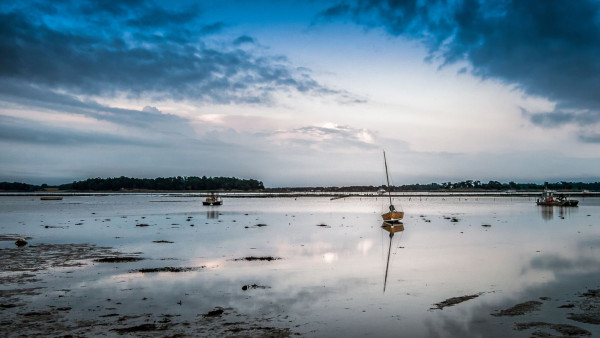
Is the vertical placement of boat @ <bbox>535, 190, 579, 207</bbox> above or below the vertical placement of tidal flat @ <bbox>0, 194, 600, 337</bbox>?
above

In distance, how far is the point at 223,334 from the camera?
39.1 feet

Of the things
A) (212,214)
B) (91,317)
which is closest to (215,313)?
(91,317)

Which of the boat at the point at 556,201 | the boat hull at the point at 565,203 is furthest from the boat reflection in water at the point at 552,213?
the boat hull at the point at 565,203

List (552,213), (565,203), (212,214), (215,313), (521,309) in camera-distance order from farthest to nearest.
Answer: (565,203) < (552,213) < (212,214) < (521,309) < (215,313)

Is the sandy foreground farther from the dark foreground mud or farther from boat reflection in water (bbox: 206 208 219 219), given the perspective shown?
boat reflection in water (bbox: 206 208 219 219)

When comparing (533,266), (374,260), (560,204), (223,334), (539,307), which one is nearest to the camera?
(223,334)

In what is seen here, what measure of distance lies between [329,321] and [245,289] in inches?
206

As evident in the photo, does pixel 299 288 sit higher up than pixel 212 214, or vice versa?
pixel 299 288

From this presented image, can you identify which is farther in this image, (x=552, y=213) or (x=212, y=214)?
(x=552, y=213)

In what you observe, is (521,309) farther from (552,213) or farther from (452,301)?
(552,213)

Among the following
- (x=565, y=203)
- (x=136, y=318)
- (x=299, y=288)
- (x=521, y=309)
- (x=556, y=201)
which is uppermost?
(x=556, y=201)

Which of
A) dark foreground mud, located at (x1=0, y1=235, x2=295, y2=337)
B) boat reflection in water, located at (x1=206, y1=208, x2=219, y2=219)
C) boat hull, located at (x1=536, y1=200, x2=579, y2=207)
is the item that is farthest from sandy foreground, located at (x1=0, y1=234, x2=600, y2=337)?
boat hull, located at (x1=536, y1=200, x2=579, y2=207)

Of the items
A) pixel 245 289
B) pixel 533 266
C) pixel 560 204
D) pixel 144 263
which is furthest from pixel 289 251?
pixel 560 204

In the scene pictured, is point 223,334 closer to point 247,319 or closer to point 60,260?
point 247,319
